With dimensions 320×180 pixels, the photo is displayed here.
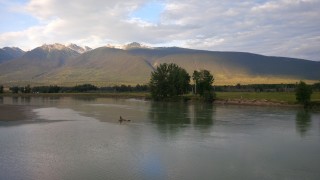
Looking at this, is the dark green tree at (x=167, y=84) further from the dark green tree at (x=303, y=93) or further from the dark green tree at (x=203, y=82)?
the dark green tree at (x=303, y=93)

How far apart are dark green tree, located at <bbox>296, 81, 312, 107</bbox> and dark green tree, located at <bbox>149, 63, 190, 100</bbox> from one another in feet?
130

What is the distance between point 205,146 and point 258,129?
14.7 m

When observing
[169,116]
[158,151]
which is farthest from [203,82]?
[158,151]

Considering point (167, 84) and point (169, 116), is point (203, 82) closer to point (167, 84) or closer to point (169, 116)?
point (167, 84)

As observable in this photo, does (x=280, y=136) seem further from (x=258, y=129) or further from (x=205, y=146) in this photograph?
(x=205, y=146)

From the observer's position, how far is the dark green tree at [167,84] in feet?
357

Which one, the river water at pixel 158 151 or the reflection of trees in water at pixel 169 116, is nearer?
the river water at pixel 158 151

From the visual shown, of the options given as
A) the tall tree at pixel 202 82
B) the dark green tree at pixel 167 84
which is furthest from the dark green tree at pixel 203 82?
the dark green tree at pixel 167 84

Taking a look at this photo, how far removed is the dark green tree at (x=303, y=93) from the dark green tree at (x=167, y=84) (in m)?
39.5

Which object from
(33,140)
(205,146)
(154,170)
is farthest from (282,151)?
(33,140)

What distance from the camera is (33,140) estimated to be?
116 feet

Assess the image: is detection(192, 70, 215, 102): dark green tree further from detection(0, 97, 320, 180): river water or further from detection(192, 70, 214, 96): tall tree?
detection(0, 97, 320, 180): river water

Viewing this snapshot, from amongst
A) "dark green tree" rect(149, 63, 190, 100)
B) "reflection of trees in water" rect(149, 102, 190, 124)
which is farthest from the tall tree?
"reflection of trees in water" rect(149, 102, 190, 124)

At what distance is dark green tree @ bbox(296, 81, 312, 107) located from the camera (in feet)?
248
